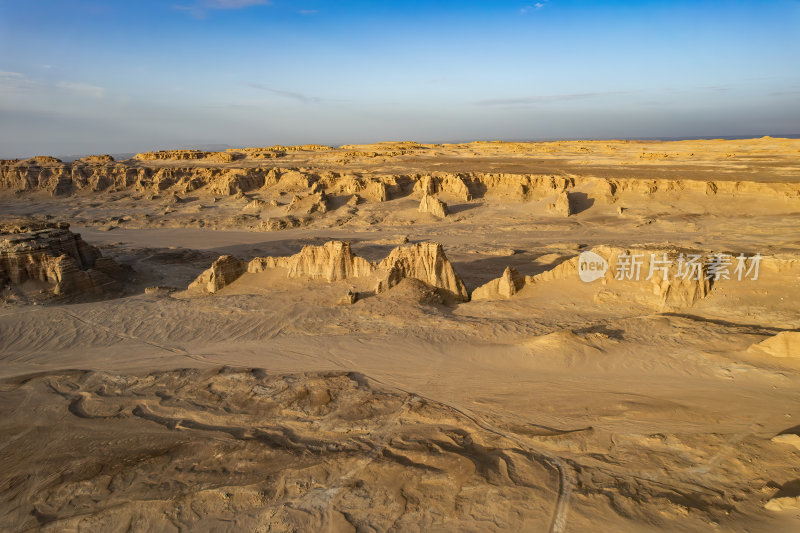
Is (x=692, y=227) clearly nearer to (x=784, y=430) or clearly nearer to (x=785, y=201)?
(x=785, y=201)

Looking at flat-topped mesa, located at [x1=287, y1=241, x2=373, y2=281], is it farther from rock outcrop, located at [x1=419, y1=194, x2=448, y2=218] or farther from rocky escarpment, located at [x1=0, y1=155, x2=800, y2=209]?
rocky escarpment, located at [x1=0, y1=155, x2=800, y2=209]

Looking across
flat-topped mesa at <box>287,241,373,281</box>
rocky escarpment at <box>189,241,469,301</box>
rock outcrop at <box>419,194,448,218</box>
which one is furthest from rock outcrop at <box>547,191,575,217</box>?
flat-topped mesa at <box>287,241,373,281</box>

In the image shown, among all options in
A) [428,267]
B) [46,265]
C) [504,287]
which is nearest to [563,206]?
[504,287]

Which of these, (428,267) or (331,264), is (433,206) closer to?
(331,264)

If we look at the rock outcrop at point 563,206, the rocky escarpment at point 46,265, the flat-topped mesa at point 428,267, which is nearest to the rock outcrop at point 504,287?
the flat-topped mesa at point 428,267

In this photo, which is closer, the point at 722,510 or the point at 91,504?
the point at 722,510

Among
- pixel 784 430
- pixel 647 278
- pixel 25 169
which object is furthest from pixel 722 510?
pixel 25 169

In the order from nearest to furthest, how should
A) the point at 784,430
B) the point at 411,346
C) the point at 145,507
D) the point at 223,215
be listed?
1. the point at 145,507
2. the point at 784,430
3. the point at 411,346
4. the point at 223,215
